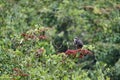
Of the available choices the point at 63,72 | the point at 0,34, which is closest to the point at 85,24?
the point at 0,34

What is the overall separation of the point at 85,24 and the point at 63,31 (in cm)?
73

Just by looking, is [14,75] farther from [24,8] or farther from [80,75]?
[24,8]

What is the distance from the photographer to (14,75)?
25.5 feet

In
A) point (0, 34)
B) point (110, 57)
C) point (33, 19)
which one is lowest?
point (110, 57)

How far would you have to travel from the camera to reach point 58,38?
13273 millimetres

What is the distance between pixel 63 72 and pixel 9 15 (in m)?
4.05

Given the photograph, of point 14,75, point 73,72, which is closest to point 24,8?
point 73,72

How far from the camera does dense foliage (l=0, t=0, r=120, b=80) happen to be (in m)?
8.41

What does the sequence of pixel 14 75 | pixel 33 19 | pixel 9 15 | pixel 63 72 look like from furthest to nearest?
pixel 33 19, pixel 9 15, pixel 63 72, pixel 14 75

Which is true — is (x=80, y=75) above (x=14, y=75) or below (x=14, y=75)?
below

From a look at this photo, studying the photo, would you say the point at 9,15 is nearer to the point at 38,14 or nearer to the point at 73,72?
the point at 38,14

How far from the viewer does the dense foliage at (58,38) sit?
841 centimetres

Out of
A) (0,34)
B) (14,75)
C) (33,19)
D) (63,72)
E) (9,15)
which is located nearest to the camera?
(14,75)

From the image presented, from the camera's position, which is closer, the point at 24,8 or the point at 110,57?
the point at 110,57
